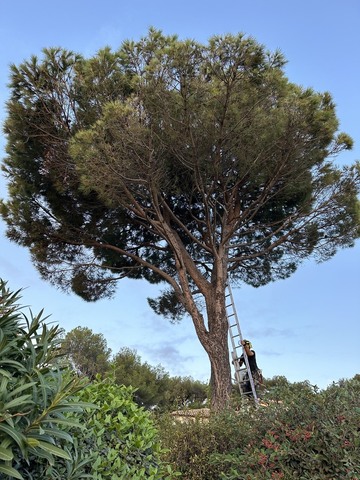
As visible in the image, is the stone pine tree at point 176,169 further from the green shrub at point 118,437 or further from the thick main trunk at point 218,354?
the green shrub at point 118,437

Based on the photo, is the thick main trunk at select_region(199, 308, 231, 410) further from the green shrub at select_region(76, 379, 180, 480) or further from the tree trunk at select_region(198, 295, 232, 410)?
the green shrub at select_region(76, 379, 180, 480)

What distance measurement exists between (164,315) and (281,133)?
24.8 ft

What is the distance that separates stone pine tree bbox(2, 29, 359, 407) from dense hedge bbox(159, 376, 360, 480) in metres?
6.15

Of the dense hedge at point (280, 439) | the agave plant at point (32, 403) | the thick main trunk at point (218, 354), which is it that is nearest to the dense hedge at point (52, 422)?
the agave plant at point (32, 403)

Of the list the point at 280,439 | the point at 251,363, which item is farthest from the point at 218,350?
the point at 280,439

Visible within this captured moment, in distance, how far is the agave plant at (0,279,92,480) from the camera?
6.20 feet

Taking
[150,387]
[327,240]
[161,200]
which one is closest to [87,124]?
[161,200]

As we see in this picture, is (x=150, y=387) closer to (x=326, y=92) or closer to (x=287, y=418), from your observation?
(x=326, y=92)

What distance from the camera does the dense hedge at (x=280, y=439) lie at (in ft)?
12.2

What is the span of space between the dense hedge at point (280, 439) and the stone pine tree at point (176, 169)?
615 centimetres

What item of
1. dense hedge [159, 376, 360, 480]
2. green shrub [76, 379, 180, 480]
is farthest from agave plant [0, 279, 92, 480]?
dense hedge [159, 376, 360, 480]

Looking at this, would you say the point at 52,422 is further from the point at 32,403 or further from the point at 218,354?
the point at 218,354

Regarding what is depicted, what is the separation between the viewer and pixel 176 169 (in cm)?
1234

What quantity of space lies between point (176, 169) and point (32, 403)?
34.9ft
